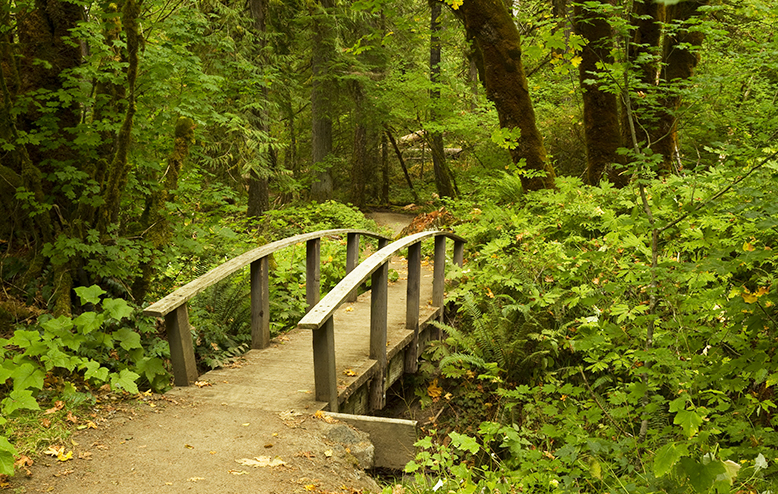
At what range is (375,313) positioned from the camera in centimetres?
512

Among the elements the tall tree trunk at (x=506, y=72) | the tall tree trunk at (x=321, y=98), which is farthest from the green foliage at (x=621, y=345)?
the tall tree trunk at (x=321, y=98)

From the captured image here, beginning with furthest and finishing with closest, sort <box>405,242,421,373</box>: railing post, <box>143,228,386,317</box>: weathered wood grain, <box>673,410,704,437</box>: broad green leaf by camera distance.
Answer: <box>405,242,421,373</box>: railing post, <box>143,228,386,317</box>: weathered wood grain, <box>673,410,704,437</box>: broad green leaf

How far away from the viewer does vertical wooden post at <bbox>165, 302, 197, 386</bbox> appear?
13.8 ft

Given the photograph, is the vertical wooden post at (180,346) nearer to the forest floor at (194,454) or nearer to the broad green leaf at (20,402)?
the forest floor at (194,454)

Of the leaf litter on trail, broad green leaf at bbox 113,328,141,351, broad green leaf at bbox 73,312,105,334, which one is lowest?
the leaf litter on trail

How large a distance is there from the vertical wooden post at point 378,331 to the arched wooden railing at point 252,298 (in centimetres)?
108

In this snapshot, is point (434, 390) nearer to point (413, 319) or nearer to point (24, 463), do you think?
point (413, 319)

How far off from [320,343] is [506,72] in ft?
19.3

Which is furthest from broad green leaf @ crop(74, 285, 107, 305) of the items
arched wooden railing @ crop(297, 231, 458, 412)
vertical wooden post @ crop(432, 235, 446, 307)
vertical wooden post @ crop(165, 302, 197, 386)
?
vertical wooden post @ crop(432, 235, 446, 307)

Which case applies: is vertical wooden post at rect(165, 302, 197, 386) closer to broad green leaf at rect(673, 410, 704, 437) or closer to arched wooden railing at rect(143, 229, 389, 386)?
arched wooden railing at rect(143, 229, 389, 386)

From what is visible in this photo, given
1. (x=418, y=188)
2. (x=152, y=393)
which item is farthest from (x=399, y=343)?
(x=418, y=188)

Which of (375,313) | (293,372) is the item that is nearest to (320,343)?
(293,372)

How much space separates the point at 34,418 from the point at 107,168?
2.47 meters

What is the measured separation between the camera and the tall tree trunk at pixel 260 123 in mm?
13258
